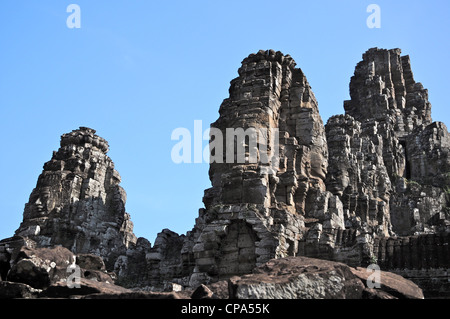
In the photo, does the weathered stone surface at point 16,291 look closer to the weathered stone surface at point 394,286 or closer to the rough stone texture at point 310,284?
the rough stone texture at point 310,284

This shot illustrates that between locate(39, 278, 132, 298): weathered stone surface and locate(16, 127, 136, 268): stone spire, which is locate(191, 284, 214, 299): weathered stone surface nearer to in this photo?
locate(39, 278, 132, 298): weathered stone surface

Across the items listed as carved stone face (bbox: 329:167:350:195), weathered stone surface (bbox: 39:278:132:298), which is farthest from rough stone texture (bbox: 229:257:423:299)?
carved stone face (bbox: 329:167:350:195)

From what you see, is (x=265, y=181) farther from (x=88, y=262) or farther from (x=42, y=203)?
(x=42, y=203)

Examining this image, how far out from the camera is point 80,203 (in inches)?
1278

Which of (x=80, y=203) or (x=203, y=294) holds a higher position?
(x=80, y=203)

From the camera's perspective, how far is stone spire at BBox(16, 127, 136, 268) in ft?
102

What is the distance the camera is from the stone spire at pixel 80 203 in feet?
102

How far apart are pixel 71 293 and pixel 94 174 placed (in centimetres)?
2399

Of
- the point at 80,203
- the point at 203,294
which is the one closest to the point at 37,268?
the point at 203,294

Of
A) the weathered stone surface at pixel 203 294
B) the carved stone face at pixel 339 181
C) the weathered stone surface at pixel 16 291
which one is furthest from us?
the carved stone face at pixel 339 181

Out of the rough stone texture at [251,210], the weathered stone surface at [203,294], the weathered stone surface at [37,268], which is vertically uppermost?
the rough stone texture at [251,210]

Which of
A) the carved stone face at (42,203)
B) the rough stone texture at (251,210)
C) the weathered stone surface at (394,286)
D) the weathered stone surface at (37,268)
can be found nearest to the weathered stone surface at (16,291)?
the weathered stone surface at (37,268)
